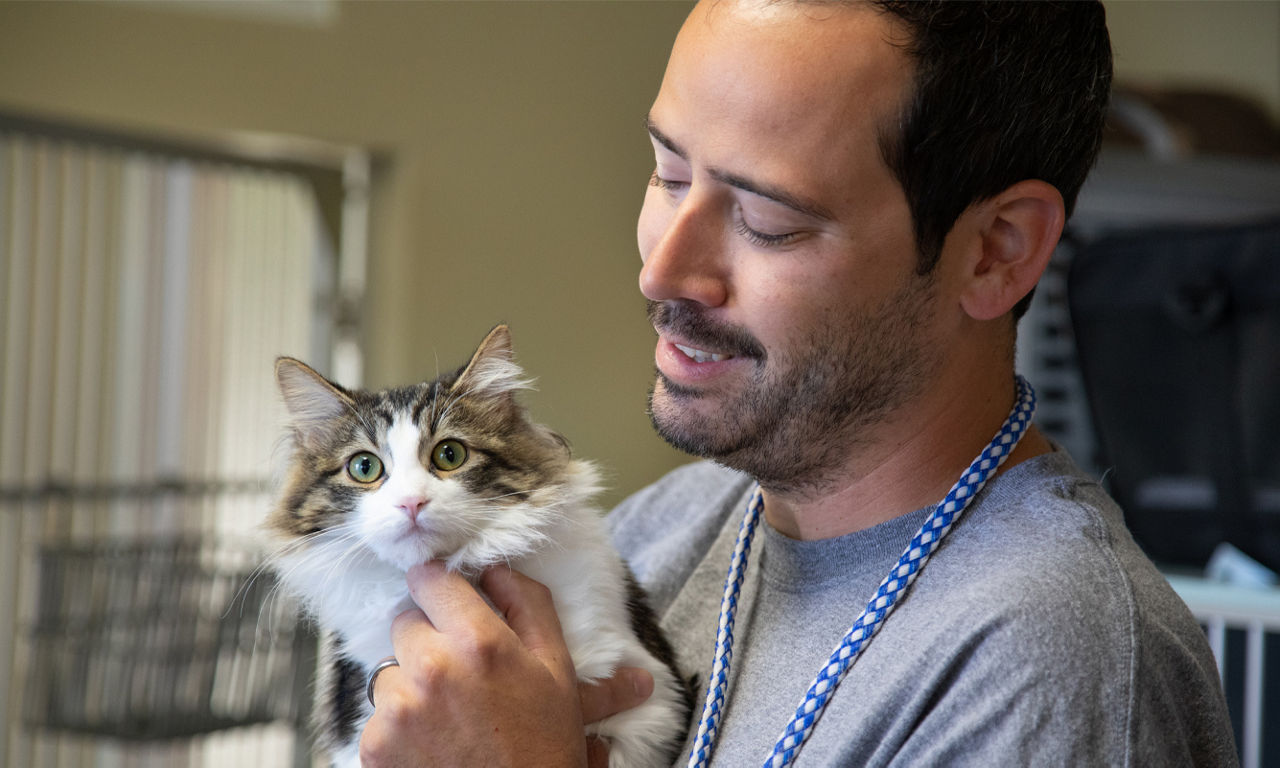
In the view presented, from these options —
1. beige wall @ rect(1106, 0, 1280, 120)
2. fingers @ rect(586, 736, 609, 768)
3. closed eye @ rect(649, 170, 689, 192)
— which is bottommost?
fingers @ rect(586, 736, 609, 768)

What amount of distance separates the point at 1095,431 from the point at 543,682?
128cm

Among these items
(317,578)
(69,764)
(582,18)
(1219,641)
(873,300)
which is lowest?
(69,764)

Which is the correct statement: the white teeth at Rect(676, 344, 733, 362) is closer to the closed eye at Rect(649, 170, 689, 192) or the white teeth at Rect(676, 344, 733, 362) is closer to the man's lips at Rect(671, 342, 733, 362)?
the man's lips at Rect(671, 342, 733, 362)

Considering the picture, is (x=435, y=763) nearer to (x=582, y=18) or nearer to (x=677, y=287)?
(x=677, y=287)

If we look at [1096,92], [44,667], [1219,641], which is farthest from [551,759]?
[44,667]

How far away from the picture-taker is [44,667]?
228 cm

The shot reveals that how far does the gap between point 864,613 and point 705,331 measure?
0.29 m

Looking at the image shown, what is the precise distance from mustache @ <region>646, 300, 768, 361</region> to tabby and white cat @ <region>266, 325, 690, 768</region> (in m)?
0.28

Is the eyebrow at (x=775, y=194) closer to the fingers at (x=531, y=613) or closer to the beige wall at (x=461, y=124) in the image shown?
the fingers at (x=531, y=613)

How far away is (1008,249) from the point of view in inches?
40.7

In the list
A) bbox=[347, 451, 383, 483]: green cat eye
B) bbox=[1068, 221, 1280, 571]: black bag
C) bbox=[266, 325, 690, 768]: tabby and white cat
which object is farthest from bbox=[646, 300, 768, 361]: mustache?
bbox=[1068, 221, 1280, 571]: black bag

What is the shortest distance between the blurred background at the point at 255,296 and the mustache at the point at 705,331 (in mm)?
796

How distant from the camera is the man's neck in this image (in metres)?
1.04

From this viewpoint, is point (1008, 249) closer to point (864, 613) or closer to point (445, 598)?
point (864, 613)
